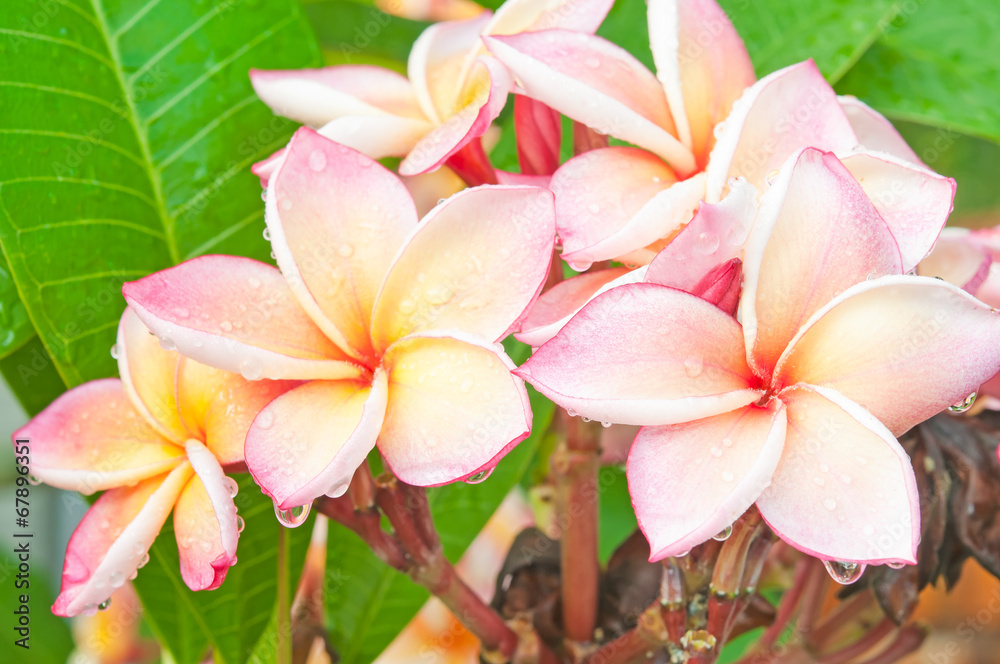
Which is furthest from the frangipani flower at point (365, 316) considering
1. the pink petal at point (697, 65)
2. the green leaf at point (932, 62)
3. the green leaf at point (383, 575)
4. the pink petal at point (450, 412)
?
the green leaf at point (932, 62)

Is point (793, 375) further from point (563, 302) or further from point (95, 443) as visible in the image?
point (95, 443)

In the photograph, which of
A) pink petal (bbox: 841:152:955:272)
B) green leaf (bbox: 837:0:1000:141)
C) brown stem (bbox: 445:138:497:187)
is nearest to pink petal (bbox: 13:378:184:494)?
brown stem (bbox: 445:138:497:187)

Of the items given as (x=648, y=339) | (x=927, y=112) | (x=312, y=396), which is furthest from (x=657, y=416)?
(x=927, y=112)

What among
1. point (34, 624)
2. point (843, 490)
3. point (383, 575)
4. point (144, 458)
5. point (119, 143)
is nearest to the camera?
point (843, 490)

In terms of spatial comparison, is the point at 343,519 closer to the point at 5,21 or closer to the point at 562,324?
the point at 562,324

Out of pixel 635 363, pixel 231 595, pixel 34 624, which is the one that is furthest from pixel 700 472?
pixel 34 624

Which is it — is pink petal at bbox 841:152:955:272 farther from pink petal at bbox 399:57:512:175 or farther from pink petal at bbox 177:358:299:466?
pink petal at bbox 177:358:299:466
